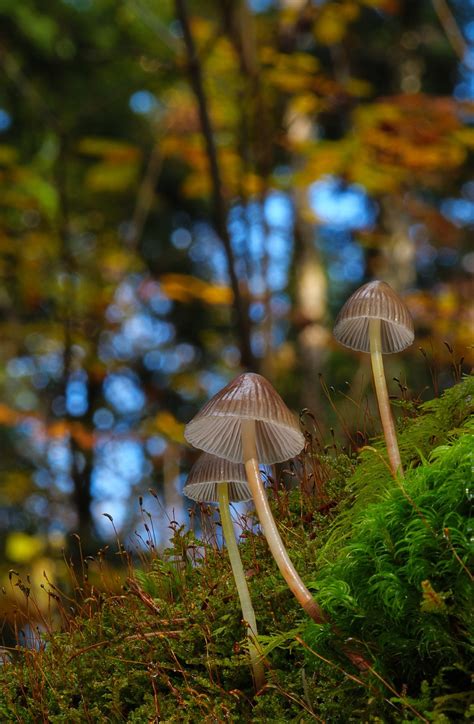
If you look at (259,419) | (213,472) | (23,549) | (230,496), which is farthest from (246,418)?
(23,549)

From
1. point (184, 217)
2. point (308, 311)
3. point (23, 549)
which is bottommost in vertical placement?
point (23, 549)

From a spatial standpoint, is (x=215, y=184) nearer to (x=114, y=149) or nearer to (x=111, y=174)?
(x=114, y=149)

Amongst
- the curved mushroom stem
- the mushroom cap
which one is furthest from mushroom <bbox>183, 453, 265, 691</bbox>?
the mushroom cap

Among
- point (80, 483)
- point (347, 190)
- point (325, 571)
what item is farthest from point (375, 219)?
point (325, 571)

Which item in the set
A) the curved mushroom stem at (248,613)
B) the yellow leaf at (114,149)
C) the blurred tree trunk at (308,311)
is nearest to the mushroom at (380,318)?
the curved mushroom stem at (248,613)

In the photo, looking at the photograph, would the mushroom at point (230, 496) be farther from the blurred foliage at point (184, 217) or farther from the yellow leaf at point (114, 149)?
the yellow leaf at point (114, 149)

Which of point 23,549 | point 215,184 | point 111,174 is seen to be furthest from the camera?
point 23,549
